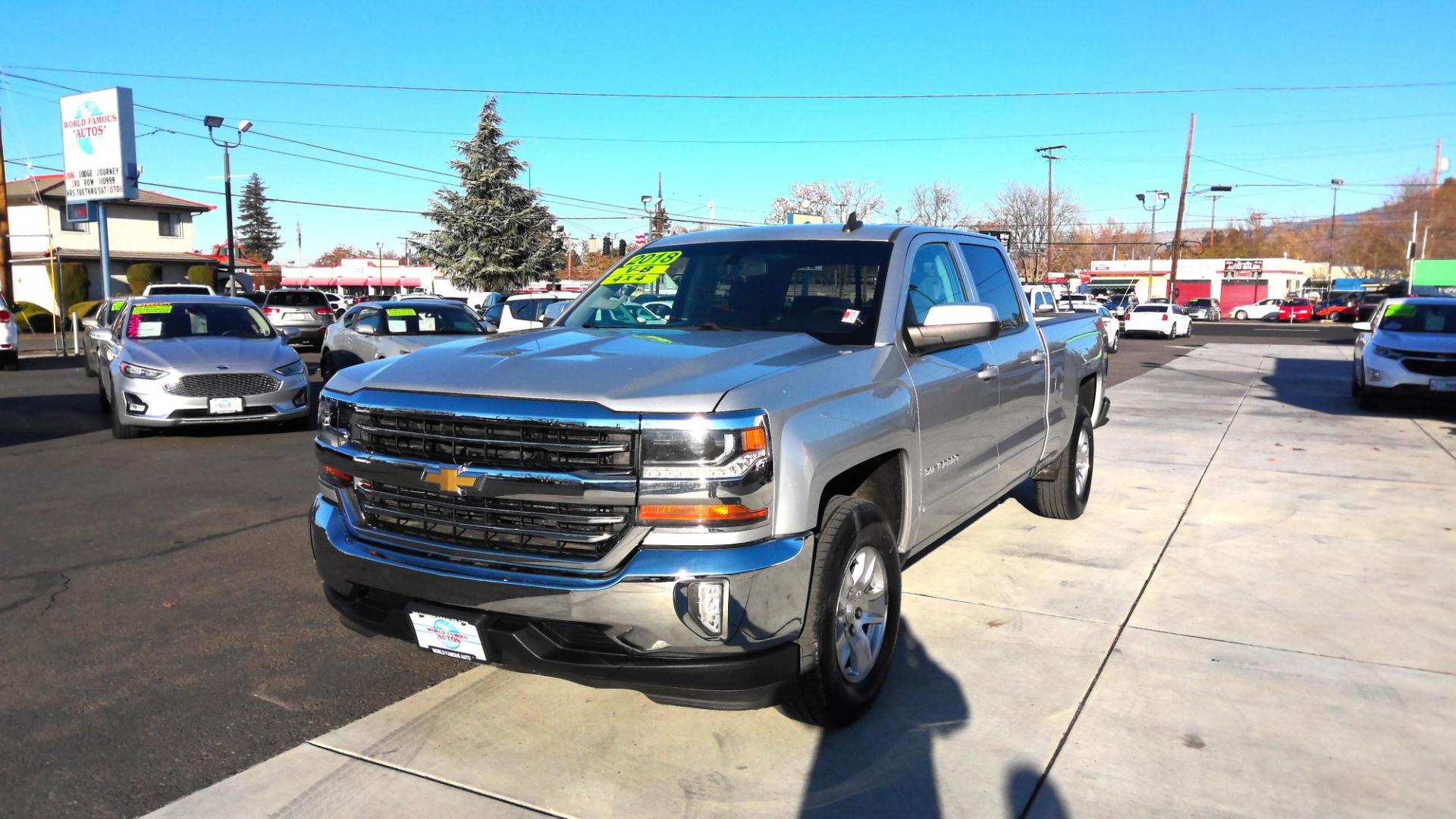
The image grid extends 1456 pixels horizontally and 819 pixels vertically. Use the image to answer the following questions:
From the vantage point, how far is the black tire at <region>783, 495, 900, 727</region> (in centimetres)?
339

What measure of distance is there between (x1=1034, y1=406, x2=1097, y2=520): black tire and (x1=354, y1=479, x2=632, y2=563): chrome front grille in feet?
14.7

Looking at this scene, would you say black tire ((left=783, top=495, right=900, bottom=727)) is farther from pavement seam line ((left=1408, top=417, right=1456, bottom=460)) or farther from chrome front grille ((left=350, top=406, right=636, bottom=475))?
pavement seam line ((left=1408, top=417, right=1456, bottom=460))

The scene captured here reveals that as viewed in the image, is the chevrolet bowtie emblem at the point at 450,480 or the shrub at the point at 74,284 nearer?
the chevrolet bowtie emblem at the point at 450,480

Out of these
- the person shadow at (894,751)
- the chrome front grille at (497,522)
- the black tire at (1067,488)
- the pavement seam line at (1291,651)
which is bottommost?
the person shadow at (894,751)

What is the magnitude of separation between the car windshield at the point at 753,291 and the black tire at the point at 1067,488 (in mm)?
2927

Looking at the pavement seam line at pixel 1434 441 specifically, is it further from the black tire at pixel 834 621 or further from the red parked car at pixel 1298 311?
the red parked car at pixel 1298 311

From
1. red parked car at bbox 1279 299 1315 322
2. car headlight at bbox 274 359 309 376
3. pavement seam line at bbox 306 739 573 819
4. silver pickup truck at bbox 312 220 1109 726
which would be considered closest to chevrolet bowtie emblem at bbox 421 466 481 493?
silver pickup truck at bbox 312 220 1109 726

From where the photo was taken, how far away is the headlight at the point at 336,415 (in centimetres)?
375

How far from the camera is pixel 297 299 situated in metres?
28.0

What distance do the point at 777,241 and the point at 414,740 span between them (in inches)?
108

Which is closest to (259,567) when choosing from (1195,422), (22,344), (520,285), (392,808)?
(392,808)

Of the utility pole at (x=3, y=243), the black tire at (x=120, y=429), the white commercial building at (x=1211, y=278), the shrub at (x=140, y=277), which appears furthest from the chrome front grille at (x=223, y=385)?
the white commercial building at (x=1211, y=278)

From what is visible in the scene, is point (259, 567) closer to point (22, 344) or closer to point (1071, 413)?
point (1071, 413)

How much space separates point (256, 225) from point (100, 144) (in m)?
91.5
